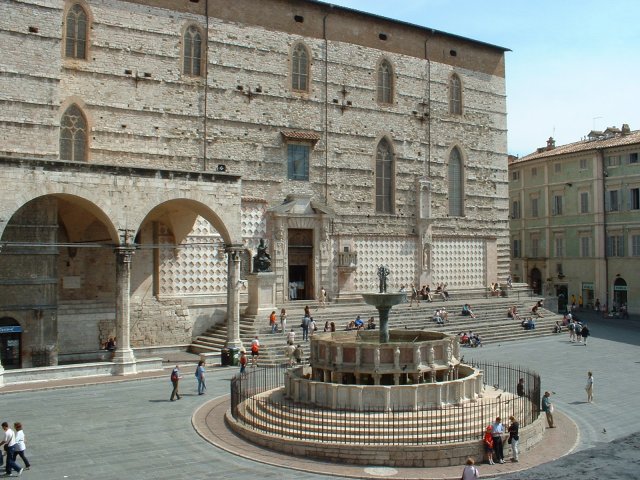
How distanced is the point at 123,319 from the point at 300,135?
13427 millimetres

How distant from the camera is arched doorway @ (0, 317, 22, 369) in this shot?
75.7ft

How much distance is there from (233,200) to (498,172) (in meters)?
20.6

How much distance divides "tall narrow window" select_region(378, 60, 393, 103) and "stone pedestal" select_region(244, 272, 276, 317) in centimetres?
1268

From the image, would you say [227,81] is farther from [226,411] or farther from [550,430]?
[550,430]

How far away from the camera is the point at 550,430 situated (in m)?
15.9

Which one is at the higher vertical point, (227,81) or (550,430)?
(227,81)

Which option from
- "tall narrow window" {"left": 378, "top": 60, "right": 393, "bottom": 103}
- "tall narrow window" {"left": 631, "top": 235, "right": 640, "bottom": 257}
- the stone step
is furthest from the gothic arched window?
"tall narrow window" {"left": 631, "top": 235, "right": 640, "bottom": 257}

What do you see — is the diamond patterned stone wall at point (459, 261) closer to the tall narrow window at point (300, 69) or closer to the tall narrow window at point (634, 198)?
the tall narrow window at point (300, 69)

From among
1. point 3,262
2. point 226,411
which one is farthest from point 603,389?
point 3,262

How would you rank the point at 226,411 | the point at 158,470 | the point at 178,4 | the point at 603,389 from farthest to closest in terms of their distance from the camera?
the point at 178,4 → the point at 603,389 → the point at 226,411 → the point at 158,470

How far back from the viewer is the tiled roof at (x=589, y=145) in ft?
145

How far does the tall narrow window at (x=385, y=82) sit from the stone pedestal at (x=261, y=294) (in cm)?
1268

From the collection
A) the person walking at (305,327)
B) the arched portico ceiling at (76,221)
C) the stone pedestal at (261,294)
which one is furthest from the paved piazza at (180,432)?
the arched portico ceiling at (76,221)

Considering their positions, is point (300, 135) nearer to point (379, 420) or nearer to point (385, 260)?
point (385, 260)
